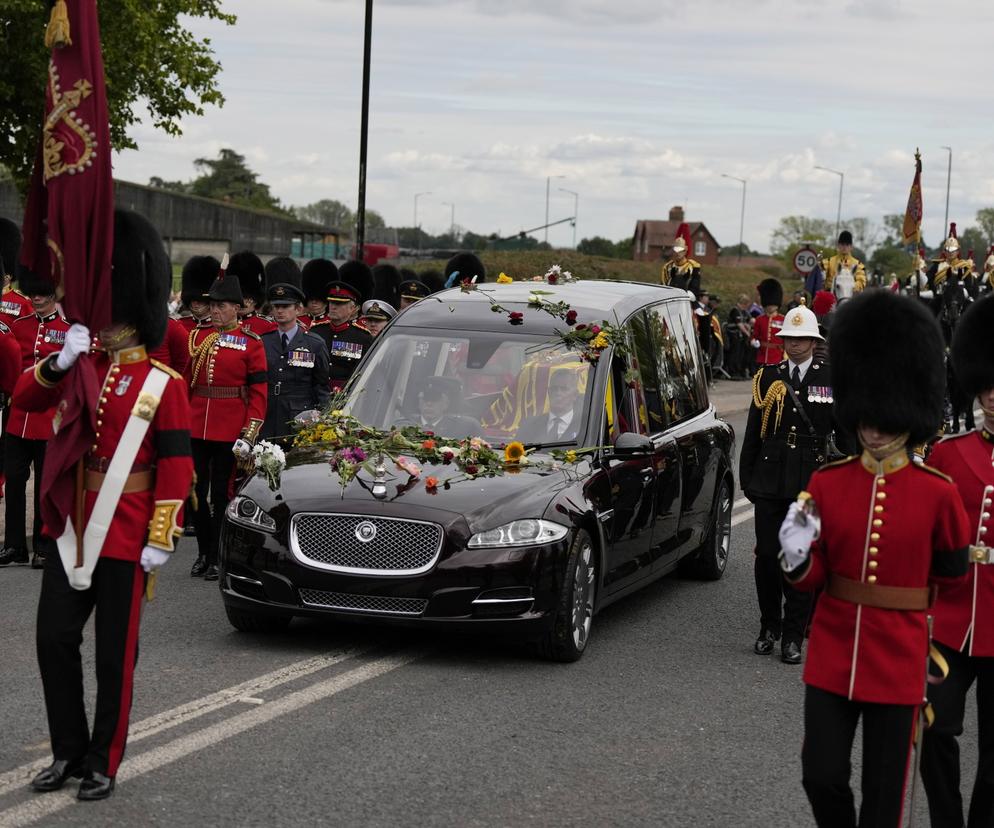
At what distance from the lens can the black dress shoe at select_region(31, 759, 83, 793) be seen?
6.34m

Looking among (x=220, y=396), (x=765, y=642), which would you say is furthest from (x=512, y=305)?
(x=765, y=642)

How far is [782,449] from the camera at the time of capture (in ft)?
31.3

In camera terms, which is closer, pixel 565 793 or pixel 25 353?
pixel 565 793

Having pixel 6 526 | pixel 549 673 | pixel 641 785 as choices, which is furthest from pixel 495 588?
pixel 6 526

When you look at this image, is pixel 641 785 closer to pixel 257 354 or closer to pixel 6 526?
pixel 257 354

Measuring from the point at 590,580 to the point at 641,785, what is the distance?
246cm

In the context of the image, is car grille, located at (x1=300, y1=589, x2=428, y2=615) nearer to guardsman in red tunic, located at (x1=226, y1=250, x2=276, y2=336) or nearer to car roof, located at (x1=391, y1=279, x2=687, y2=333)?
car roof, located at (x1=391, y1=279, x2=687, y2=333)

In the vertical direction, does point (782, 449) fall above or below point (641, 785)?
above

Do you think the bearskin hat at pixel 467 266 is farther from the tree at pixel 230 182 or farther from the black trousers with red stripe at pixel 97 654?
the tree at pixel 230 182

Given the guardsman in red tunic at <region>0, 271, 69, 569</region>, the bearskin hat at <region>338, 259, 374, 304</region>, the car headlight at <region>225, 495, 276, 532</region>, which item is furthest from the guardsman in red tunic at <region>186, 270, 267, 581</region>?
the bearskin hat at <region>338, 259, 374, 304</region>

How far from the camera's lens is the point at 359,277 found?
17.4m

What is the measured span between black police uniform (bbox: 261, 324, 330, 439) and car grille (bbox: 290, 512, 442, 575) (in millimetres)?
3907

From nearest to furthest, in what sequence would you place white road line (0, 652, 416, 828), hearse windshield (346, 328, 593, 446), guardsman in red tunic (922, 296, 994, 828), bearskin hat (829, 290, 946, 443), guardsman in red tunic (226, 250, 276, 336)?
1. bearskin hat (829, 290, 946, 443)
2. guardsman in red tunic (922, 296, 994, 828)
3. white road line (0, 652, 416, 828)
4. hearse windshield (346, 328, 593, 446)
5. guardsman in red tunic (226, 250, 276, 336)

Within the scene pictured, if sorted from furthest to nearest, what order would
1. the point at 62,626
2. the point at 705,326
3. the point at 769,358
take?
the point at 705,326 → the point at 769,358 → the point at 62,626
